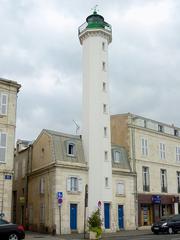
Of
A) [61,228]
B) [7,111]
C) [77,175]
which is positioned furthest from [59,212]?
[7,111]

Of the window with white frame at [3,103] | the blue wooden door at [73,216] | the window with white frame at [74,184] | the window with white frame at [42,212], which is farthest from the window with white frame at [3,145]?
the blue wooden door at [73,216]

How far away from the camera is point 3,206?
25.3 metres

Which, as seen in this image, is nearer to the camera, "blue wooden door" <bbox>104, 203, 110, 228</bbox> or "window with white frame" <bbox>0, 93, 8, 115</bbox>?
"window with white frame" <bbox>0, 93, 8, 115</bbox>

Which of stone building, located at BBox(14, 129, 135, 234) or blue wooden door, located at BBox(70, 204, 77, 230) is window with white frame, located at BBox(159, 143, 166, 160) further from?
blue wooden door, located at BBox(70, 204, 77, 230)

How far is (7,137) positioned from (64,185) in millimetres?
6546

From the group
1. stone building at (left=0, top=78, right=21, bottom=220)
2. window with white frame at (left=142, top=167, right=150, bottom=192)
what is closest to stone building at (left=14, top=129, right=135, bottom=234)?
window with white frame at (left=142, top=167, right=150, bottom=192)

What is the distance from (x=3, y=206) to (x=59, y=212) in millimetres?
5315

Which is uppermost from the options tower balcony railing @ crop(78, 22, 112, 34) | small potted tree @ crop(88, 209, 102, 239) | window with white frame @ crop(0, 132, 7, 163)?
tower balcony railing @ crop(78, 22, 112, 34)

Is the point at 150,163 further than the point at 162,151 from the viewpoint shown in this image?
No

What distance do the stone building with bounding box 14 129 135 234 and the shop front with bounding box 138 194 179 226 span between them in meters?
1.45

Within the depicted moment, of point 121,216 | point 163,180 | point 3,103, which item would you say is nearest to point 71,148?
point 121,216

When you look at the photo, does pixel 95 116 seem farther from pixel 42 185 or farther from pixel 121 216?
pixel 121 216

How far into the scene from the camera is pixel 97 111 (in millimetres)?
33312

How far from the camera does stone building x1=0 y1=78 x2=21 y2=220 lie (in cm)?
2550
